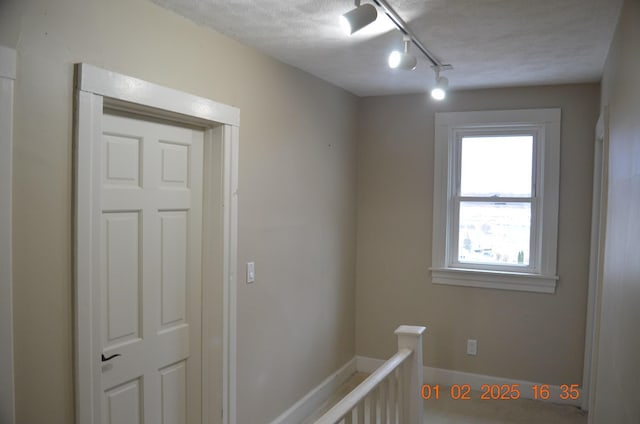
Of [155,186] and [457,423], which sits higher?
[155,186]

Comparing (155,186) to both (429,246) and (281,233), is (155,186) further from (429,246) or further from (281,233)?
(429,246)

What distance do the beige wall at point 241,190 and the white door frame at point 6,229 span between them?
0.14ft

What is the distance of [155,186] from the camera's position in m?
2.33

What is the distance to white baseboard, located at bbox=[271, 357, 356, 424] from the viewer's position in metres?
3.35

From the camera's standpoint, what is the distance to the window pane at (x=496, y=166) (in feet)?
12.8

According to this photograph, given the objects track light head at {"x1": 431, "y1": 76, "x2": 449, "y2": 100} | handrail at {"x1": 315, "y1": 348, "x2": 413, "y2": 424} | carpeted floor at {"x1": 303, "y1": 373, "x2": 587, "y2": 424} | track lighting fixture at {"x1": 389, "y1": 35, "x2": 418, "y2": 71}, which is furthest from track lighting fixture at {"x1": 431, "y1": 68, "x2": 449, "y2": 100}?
carpeted floor at {"x1": 303, "y1": 373, "x2": 587, "y2": 424}

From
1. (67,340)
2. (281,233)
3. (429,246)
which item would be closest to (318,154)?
(281,233)

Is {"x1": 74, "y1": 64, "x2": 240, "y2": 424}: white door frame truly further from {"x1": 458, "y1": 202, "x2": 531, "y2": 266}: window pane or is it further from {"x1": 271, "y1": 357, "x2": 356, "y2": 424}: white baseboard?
{"x1": 458, "y1": 202, "x2": 531, "y2": 266}: window pane

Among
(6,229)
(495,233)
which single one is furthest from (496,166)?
(6,229)

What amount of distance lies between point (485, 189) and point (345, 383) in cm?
199

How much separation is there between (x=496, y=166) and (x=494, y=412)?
6.16 ft

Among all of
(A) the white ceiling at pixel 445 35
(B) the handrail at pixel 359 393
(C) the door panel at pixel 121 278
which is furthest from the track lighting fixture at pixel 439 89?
(C) the door panel at pixel 121 278

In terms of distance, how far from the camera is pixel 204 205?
2.65 meters

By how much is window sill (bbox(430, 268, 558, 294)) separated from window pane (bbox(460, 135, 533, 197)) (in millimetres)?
638
